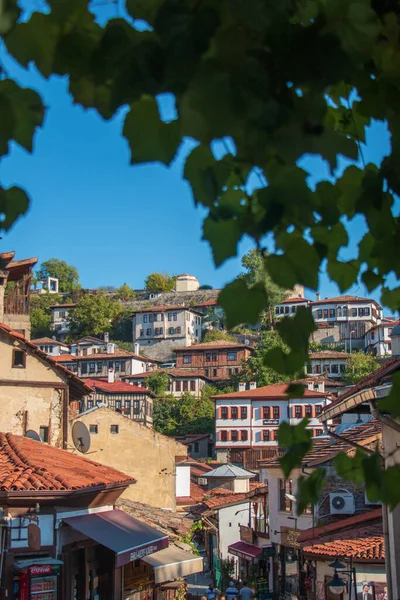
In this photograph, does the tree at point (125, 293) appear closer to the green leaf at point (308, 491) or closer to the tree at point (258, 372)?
the tree at point (258, 372)

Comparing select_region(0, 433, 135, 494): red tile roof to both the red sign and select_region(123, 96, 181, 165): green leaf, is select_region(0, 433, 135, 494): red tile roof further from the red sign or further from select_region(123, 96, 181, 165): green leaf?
select_region(123, 96, 181, 165): green leaf

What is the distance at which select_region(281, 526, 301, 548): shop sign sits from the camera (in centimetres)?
2339

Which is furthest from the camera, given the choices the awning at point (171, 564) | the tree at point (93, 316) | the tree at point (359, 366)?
the tree at point (93, 316)

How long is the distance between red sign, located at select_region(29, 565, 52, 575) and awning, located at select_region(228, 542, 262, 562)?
16.5 metres

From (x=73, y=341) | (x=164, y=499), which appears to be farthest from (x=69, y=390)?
(x=73, y=341)

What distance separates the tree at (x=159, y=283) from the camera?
4601 inches

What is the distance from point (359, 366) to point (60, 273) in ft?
218

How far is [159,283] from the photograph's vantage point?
117625 mm

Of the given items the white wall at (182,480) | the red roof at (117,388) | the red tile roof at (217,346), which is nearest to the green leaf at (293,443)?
the white wall at (182,480)

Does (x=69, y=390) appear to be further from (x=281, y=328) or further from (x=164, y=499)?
(x=281, y=328)

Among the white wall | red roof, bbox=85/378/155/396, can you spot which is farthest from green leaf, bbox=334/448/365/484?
red roof, bbox=85/378/155/396

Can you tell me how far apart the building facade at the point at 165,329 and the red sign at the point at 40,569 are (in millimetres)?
85086

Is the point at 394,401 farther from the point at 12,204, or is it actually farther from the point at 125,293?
the point at 125,293

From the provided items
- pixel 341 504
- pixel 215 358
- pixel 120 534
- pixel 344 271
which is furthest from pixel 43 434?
pixel 215 358
